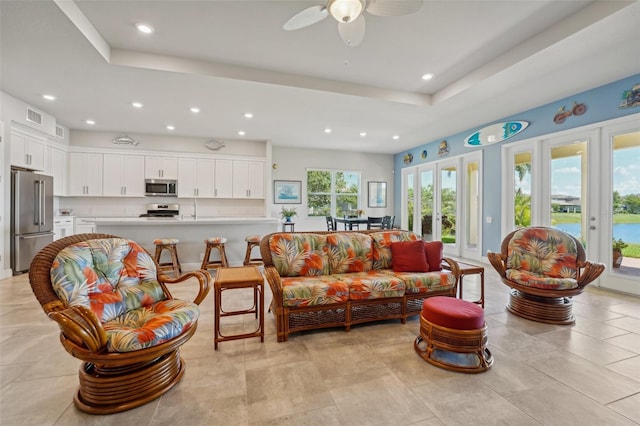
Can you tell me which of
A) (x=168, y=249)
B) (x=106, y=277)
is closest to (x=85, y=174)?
(x=168, y=249)

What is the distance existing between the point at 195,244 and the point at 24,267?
2674mm

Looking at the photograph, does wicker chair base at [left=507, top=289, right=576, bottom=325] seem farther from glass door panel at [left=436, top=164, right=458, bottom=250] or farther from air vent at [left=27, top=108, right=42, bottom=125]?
air vent at [left=27, top=108, right=42, bottom=125]

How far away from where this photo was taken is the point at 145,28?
9.46 feet

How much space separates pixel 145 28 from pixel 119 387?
322 cm

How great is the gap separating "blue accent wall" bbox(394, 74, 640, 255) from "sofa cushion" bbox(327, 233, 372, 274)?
3.66 meters

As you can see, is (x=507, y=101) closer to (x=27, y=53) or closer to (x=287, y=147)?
(x=287, y=147)

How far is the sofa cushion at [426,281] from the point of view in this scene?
284 centimetres

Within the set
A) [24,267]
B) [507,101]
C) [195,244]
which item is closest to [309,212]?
[195,244]

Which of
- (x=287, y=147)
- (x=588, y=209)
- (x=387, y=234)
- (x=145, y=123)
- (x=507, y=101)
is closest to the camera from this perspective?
(x=387, y=234)

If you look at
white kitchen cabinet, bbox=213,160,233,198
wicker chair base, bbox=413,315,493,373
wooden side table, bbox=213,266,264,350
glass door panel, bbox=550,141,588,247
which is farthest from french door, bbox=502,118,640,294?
white kitchen cabinet, bbox=213,160,233,198

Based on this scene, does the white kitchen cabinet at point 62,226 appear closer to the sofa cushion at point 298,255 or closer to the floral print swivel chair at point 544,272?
the sofa cushion at point 298,255

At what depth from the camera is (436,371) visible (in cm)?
202

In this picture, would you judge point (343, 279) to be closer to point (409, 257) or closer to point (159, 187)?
point (409, 257)

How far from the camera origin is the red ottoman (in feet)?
6.69
